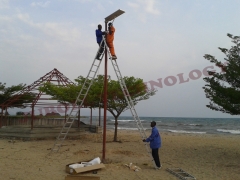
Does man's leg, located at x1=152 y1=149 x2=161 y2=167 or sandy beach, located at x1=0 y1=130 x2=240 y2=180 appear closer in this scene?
sandy beach, located at x1=0 y1=130 x2=240 y2=180

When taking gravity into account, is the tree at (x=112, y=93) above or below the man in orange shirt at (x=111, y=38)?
below

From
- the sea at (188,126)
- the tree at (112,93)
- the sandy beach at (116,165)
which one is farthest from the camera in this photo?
the sea at (188,126)

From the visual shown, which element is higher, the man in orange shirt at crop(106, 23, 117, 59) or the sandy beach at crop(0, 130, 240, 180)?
the man in orange shirt at crop(106, 23, 117, 59)

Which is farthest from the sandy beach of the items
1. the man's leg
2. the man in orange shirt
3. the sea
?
the sea

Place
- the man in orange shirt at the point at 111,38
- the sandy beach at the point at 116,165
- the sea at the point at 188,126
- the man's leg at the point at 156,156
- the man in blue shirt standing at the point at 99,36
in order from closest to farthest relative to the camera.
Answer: the sandy beach at the point at 116,165 < the man's leg at the point at 156,156 < the man in orange shirt at the point at 111,38 < the man in blue shirt standing at the point at 99,36 < the sea at the point at 188,126

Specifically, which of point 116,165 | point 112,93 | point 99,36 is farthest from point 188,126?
point 116,165

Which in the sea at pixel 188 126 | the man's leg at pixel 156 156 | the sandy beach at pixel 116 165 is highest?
the man's leg at pixel 156 156

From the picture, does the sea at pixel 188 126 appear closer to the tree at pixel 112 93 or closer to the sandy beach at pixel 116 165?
the tree at pixel 112 93

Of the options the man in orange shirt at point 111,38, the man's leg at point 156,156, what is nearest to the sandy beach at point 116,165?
the man's leg at point 156,156

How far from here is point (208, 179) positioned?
262 inches

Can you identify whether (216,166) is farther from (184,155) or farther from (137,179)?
(137,179)

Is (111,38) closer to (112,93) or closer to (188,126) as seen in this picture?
(112,93)

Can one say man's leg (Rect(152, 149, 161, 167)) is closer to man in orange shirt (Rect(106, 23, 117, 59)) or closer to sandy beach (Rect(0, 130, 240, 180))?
sandy beach (Rect(0, 130, 240, 180))

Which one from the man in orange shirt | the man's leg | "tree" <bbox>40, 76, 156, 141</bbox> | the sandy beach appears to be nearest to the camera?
the sandy beach
